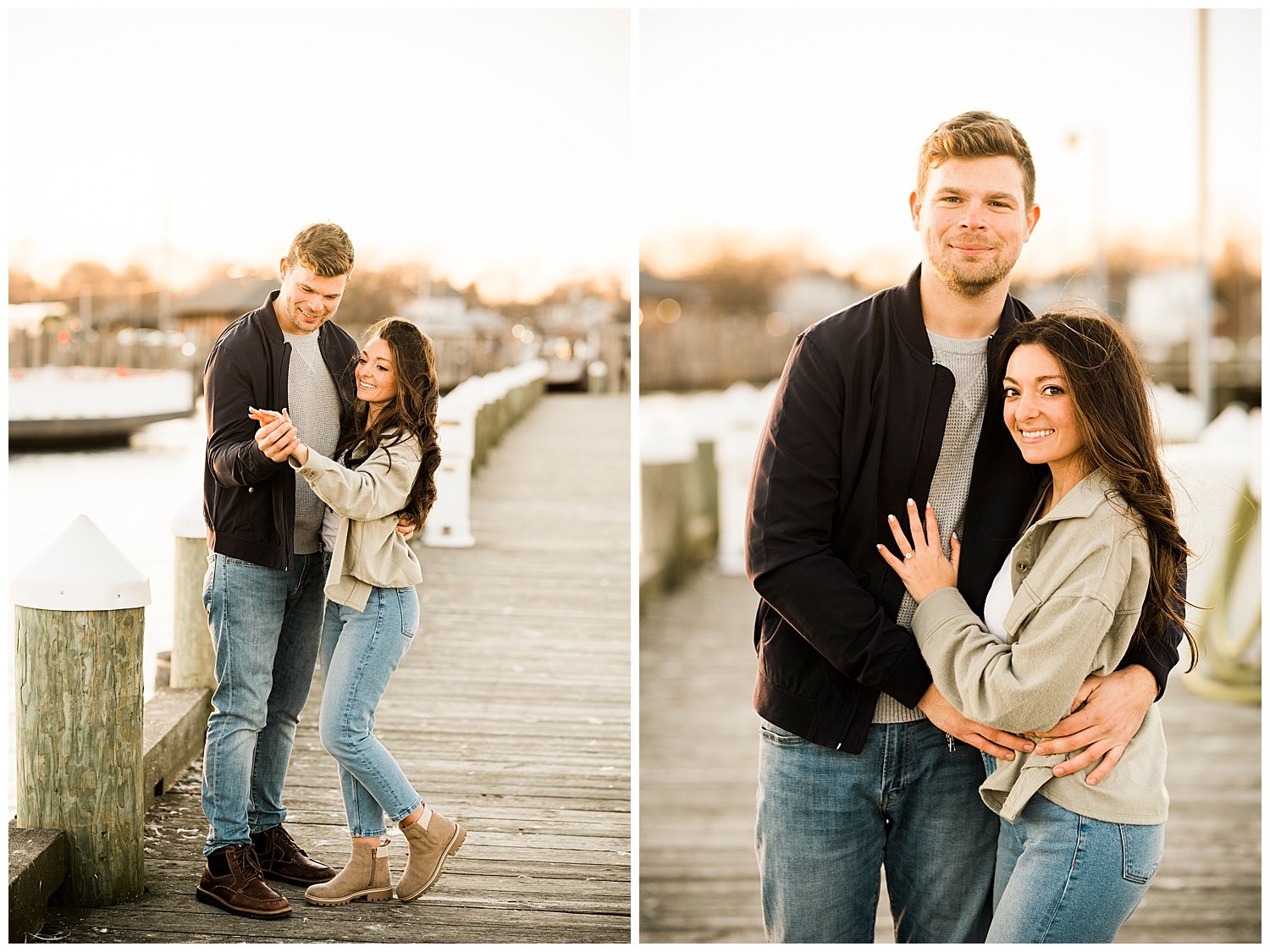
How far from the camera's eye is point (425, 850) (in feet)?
8.14

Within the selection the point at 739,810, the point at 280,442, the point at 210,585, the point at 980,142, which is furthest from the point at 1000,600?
the point at 739,810

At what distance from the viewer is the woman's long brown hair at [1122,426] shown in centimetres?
182

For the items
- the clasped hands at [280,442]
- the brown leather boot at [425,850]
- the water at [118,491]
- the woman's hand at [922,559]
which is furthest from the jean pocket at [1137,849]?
the water at [118,491]

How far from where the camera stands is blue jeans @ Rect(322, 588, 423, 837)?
235 cm

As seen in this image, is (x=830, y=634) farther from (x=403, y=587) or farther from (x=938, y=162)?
(x=403, y=587)

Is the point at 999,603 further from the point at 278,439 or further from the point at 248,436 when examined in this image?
the point at 248,436

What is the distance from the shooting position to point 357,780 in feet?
7.95

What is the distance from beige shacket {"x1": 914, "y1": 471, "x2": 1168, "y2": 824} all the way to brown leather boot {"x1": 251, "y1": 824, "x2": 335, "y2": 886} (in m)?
1.37

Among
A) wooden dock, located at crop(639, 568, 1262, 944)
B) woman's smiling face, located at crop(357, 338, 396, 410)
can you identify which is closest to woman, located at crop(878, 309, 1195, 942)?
woman's smiling face, located at crop(357, 338, 396, 410)

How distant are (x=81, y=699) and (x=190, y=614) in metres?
0.68

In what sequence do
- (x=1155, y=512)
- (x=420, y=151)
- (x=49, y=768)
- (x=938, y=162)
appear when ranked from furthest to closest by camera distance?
(x=420, y=151) < (x=49, y=768) < (x=938, y=162) < (x=1155, y=512)

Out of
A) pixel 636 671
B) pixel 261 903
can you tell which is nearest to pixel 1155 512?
pixel 636 671

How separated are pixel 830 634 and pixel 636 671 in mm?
850

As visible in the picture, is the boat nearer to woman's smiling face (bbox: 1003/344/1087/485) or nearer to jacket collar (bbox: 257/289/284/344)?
jacket collar (bbox: 257/289/284/344)
